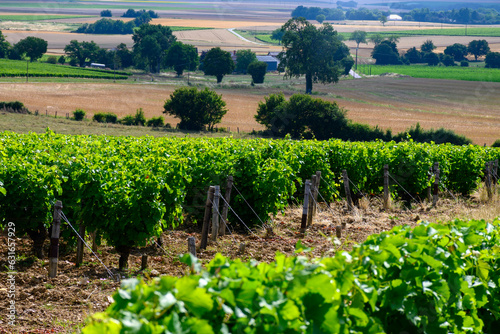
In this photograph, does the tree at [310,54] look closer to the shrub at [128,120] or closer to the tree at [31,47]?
the shrub at [128,120]

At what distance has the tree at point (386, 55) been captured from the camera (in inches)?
4956

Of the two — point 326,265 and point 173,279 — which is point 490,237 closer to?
point 326,265

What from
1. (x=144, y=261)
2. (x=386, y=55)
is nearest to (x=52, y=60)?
(x=386, y=55)

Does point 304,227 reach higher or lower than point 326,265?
lower

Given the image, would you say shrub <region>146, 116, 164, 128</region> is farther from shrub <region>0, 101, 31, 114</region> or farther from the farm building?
the farm building

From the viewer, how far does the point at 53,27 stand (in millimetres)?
178625

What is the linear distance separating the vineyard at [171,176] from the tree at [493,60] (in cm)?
9971

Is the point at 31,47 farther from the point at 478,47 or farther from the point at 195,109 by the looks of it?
the point at 478,47

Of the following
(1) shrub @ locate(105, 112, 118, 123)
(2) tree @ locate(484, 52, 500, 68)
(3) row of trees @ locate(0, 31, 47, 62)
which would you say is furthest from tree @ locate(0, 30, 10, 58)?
(2) tree @ locate(484, 52, 500, 68)

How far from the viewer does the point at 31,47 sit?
10738cm

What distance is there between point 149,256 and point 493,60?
115214 mm

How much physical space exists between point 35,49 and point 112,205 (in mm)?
110513

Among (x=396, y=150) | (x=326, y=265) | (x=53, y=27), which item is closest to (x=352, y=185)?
(x=396, y=150)

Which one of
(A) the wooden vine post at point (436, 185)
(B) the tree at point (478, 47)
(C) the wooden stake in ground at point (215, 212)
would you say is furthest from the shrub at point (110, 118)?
(B) the tree at point (478, 47)
